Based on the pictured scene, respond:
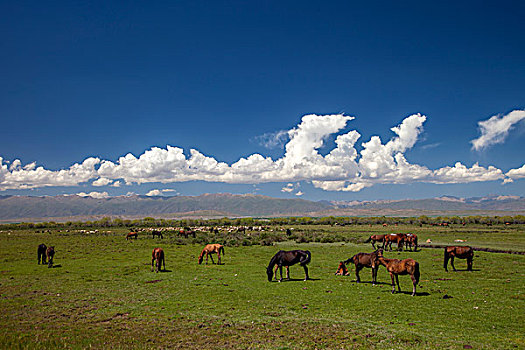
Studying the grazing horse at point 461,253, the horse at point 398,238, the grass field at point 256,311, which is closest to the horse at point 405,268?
the grass field at point 256,311

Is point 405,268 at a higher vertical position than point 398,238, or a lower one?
higher

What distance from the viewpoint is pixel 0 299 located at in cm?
1470

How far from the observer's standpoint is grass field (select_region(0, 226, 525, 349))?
946 cm

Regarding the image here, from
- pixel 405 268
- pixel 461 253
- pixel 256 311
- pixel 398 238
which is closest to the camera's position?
pixel 256 311

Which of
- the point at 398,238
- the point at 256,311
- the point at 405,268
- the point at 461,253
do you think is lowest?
the point at 256,311

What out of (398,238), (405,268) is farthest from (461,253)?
(398,238)

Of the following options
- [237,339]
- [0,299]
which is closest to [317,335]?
[237,339]

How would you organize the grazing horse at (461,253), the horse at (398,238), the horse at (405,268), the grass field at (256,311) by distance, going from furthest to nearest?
the horse at (398,238), the grazing horse at (461,253), the horse at (405,268), the grass field at (256,311)

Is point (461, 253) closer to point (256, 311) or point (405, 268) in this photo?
point (405, 268)

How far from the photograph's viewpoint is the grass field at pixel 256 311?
9.46 m

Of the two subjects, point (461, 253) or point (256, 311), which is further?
point (461, 253)

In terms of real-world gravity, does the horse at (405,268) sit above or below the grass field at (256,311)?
above

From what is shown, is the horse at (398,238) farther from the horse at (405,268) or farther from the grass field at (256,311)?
the horse at (405,268)

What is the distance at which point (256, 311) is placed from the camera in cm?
1248
